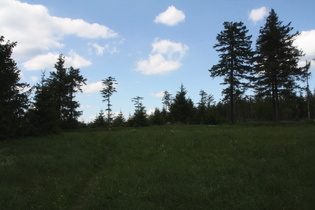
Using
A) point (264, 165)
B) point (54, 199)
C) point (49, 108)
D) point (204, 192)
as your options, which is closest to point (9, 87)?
point (49, 108)

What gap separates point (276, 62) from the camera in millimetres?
30688

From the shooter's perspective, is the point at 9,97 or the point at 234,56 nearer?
the point at 9,97

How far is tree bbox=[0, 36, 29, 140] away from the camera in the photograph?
16328mm

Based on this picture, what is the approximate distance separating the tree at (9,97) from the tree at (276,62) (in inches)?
1243

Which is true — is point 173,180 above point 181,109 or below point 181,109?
below

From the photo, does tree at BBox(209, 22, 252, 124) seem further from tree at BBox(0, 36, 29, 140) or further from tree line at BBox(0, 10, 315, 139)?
tree at BBox(0, 36, 29, 140)

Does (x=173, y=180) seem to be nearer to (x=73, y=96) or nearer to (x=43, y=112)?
(x=43, y=112)

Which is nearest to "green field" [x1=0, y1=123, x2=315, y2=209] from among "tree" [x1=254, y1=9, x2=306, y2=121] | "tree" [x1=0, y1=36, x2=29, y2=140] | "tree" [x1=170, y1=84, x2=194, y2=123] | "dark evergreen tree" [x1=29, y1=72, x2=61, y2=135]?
"tree" [x1=0, y1=36, x2=29, y2=140]

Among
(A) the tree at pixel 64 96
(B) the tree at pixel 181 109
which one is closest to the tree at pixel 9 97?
(A) the tree at pixel 64 96

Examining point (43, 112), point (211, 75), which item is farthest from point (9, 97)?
point (211, 75)

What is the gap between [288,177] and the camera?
7.34 metres

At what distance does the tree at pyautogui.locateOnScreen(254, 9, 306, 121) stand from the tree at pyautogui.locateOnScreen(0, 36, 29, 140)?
31.6 meters

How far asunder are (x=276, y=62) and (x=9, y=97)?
1316 inches

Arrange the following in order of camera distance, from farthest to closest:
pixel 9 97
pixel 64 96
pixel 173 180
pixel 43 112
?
1. pixel 64 96
2. pixel 43 112
3. pixel 9 97
4. pixel 173 180
